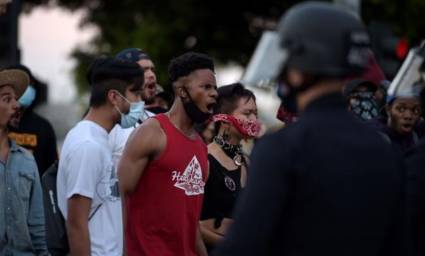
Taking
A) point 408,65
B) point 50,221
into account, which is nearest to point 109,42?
point 50,221

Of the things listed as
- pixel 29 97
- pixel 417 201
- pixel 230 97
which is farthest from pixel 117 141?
pixel 417 201

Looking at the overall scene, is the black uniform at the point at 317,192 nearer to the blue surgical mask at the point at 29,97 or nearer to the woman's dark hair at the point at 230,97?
the woman's dark hair at the point at 230,97

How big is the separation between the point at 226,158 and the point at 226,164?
0.07 m

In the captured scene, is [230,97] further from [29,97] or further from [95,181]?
[29,97]

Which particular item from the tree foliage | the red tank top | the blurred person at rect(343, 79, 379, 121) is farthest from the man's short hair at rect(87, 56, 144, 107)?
the tree foliage

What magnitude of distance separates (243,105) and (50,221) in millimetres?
1696

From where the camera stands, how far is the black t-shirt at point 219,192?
851cm

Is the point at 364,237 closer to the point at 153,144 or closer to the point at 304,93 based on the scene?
the point at 304,93

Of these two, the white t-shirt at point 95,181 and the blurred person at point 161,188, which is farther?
the white t-shirt at point 95,181

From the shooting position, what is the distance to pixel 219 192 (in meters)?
8.52

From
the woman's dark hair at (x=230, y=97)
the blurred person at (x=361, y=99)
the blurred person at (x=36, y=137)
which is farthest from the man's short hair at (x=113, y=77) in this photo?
the blurred person at (x=36, y=137)

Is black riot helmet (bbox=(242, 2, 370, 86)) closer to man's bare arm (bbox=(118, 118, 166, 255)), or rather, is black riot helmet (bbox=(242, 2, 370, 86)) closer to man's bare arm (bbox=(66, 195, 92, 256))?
man's bare arm (bbox=(118, 118, 166, 255))

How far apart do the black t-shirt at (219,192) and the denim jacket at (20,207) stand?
3.83ft

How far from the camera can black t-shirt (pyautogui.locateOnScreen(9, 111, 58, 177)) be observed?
35.8ft
